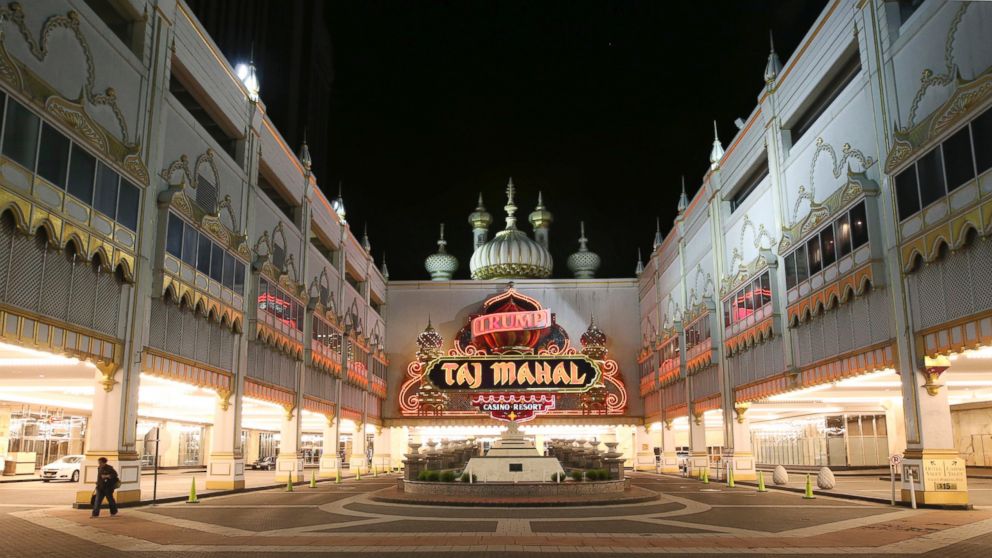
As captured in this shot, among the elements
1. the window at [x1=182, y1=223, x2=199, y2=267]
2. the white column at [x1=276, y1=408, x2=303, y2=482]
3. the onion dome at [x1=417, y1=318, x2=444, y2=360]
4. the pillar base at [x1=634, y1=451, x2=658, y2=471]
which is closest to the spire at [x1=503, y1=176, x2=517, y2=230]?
the onion dome at [x1=417, y1=318, x2=444, y2=360]

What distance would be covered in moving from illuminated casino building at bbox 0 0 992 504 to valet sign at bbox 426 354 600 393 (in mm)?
106

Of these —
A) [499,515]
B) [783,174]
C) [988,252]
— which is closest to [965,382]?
[783,174]

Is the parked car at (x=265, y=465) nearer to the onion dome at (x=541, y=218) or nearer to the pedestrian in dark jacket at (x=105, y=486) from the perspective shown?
the onion dome at (x=541, y=218)

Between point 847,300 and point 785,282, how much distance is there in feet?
18.2

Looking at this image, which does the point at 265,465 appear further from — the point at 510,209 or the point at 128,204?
the point at 128,204

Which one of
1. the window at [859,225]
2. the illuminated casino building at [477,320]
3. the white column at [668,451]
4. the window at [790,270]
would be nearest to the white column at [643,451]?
the illuminated casino building at [477,320]

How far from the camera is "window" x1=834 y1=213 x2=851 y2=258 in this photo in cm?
2575

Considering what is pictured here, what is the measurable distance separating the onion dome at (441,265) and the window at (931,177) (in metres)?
50.3

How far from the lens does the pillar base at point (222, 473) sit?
31.2m

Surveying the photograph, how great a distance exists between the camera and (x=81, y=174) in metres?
21.1

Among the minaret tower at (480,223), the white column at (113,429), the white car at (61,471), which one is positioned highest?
the minaret tower at (480,223)

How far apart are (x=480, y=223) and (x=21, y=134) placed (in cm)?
5402

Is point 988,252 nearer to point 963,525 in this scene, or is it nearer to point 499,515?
point 963,525

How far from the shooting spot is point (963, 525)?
17516 mm
